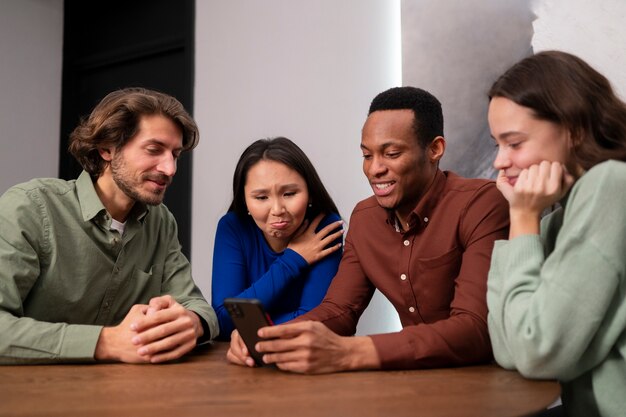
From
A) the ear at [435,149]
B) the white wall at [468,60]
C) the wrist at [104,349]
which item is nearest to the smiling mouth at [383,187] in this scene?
the ear at [435,149]

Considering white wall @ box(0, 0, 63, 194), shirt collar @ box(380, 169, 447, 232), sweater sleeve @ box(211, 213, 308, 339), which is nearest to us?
shirt collar @ box(380, 169, 447, 232)

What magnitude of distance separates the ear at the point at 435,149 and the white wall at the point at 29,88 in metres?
3.45

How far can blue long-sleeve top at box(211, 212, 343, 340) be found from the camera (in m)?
2.36

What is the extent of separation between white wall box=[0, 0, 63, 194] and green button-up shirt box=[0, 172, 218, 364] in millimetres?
2766

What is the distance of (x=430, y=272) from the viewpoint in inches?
71.7

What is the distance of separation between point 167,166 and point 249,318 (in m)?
0.86

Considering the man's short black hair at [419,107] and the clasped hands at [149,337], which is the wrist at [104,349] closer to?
the clasped hands at [149,337]

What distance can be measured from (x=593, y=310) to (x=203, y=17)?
3410 mm

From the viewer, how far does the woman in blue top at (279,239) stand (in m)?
2.38

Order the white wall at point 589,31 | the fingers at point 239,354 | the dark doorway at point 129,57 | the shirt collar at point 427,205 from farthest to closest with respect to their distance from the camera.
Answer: the dark doorway at point 129,57 → the white wall at point 589,31 → the shirt collar at point 427,205 → the fingers at point 239,354

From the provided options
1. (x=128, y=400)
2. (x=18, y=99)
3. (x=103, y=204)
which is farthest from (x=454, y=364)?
(x=18, y=99)

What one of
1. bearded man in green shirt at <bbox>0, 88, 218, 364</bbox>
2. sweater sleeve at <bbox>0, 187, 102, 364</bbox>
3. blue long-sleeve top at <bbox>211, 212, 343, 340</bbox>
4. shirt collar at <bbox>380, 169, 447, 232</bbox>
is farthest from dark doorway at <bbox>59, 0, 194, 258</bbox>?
shirt collar at <bbox>380, 169, 447, 232</bbox>

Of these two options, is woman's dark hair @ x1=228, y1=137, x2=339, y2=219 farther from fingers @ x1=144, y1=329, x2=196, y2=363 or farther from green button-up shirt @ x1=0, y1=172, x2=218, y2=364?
fingers @ x1=144, y1=329, x2=196, y2=363

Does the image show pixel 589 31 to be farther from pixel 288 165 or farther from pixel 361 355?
pixel 361 355
